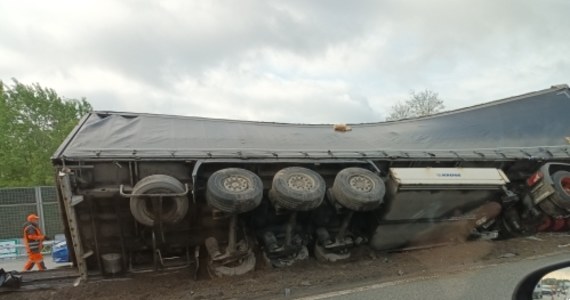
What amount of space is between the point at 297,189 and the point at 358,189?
2.62ft

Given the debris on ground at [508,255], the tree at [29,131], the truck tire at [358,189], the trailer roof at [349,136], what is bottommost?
the debris on ground at [508,255]

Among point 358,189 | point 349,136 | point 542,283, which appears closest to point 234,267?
point 358,189

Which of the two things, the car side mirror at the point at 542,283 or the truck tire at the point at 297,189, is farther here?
the truck tire at the point at 297,189

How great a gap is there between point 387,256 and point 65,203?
4.16 meters

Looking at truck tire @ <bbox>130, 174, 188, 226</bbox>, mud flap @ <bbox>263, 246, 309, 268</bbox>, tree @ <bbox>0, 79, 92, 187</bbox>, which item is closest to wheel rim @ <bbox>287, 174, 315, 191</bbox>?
mud flap @ <bbox>263, 246, 309, 268</bbox>

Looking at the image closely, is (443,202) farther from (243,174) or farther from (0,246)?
(0,246)

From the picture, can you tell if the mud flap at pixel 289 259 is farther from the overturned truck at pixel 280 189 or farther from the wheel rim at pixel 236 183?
the wheel rim at pixel 236 183

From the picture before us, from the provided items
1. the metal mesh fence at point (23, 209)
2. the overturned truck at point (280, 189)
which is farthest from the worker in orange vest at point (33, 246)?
the metal mesh fence at point (23, 209)

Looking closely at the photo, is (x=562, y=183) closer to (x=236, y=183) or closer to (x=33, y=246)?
(x=236, y=183)

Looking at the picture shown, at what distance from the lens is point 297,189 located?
16.6ft

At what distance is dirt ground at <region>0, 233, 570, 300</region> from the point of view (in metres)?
4.55

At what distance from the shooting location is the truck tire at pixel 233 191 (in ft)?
15.6

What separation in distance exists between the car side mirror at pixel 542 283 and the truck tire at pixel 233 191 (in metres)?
3.12

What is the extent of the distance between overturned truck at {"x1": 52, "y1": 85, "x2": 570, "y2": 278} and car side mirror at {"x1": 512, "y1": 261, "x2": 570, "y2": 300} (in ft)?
9.89
